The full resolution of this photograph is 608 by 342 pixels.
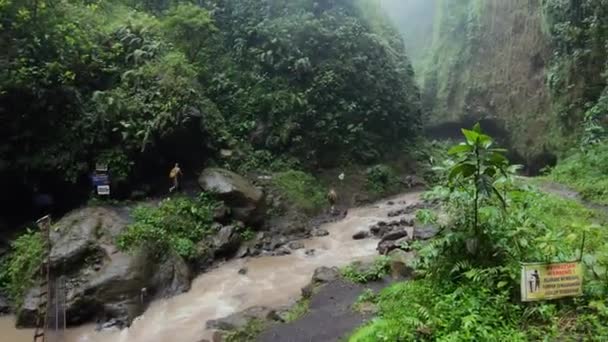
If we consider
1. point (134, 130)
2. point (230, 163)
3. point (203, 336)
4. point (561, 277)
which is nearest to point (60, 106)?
point (134, 130)

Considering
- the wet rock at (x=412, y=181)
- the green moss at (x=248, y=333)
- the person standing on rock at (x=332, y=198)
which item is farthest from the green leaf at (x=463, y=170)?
the wet rock at (x=412, y=181)

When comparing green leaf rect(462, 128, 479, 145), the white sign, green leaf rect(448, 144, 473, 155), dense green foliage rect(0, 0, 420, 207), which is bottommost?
the white sign

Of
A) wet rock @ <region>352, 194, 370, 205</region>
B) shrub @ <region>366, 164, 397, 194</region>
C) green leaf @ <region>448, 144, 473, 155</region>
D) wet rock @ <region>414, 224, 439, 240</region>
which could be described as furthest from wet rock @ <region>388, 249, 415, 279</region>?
shrub @ <region>366, 164, 397, 194</region>

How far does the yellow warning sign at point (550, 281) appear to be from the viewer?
5.33 metres

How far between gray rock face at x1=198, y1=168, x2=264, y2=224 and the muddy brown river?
6.81 feet

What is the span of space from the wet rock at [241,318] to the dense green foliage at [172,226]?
3549 mm

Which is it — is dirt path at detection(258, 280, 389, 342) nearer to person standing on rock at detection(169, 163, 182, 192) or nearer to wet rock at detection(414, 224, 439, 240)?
wet rock at detection(414, 224, 439, 240)

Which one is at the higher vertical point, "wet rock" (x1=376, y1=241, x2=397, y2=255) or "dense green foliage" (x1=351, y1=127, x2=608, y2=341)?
"dense green foliage" (x1=351, y1=127, x2=608, y2=341)

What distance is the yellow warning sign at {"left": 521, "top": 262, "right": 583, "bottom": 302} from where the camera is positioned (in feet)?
17.5

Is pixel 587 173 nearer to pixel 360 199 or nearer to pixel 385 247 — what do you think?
pixel 385 247

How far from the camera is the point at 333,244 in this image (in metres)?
15.1

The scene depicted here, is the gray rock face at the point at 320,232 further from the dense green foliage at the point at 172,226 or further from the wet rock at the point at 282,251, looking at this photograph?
the dense green foliage at the point at 172,226

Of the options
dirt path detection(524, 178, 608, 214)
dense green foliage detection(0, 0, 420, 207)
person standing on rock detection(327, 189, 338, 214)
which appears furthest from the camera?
person standing on rock detection(327, 189, 338, 214)

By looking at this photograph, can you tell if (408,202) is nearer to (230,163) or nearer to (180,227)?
(230,163)
